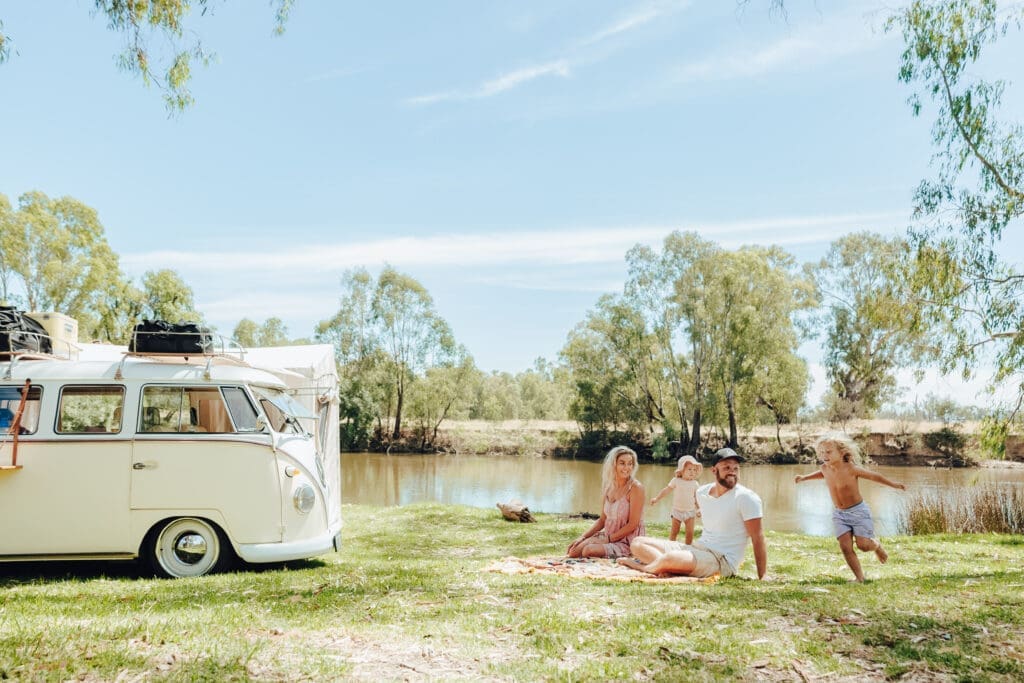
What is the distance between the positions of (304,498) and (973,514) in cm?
1450

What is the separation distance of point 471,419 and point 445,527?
50988mm

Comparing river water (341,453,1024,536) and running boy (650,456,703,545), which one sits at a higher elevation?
running boy (650,456,703,545)

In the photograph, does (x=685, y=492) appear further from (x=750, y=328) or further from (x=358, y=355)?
(x=358, y=355)

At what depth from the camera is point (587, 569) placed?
823cm

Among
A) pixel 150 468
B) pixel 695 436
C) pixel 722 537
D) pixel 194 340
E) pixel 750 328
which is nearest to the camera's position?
pixel 722 537

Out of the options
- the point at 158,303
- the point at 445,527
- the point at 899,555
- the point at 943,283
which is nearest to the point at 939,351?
the point at 943,283

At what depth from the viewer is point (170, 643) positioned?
4.88 meters

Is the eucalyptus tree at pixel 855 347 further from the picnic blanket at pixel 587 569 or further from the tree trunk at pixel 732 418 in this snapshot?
the picnic blanket at pixel 587 569

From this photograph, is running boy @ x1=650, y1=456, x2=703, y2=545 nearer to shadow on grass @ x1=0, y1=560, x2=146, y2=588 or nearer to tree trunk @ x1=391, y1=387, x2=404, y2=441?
shadow on grass @ x1=0, y1=560, x2=146, y2=588

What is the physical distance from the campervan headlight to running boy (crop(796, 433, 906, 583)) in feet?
18.9

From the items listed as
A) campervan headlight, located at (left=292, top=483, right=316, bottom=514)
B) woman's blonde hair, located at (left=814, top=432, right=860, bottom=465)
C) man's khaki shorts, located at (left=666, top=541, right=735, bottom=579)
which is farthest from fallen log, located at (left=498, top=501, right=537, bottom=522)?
woman's blonde hair, located at (left=814, top=432, right=860, bottom=465)

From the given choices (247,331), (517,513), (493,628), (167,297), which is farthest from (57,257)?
(247,331)

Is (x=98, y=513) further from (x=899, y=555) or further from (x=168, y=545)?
(x=899, y=555)

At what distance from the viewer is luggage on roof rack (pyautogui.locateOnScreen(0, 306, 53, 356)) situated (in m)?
8.91
